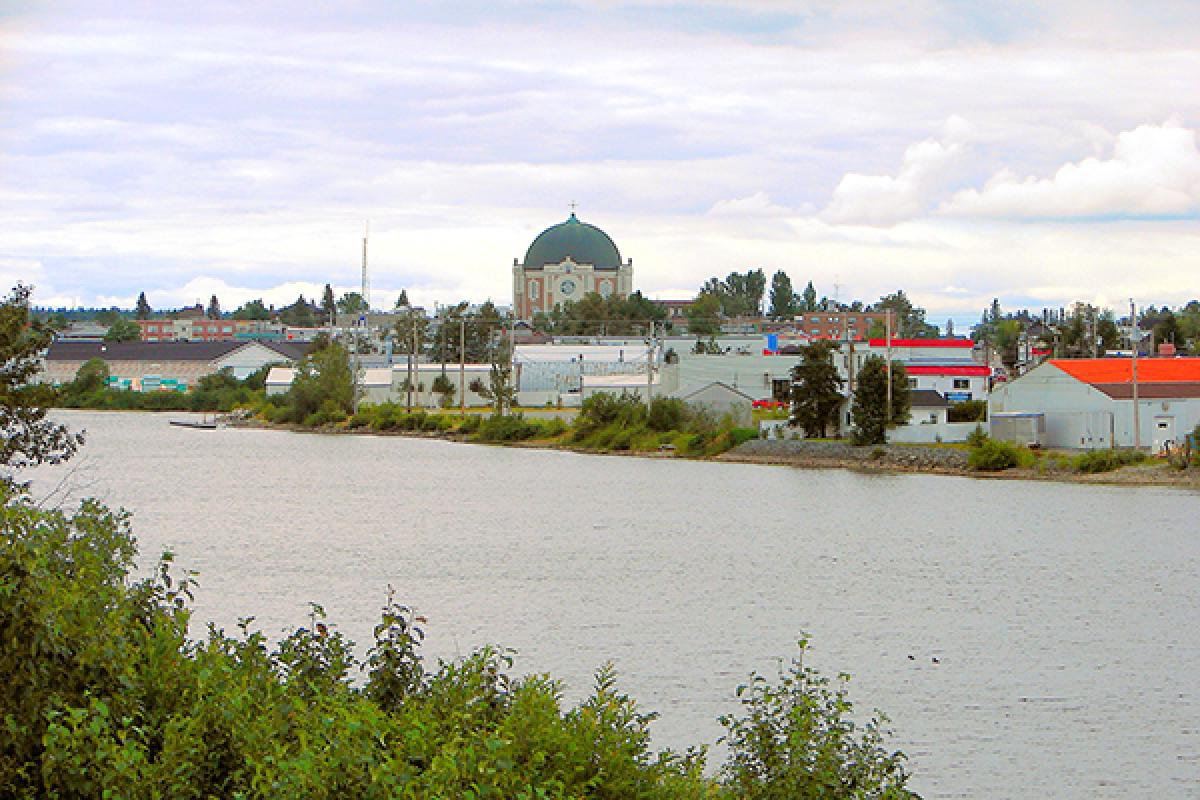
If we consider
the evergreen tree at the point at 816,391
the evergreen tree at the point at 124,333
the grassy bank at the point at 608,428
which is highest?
the evergreen tree at the point at 124,333

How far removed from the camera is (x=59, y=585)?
18.6 feet

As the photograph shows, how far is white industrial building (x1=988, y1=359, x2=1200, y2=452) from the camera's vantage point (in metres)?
30.7

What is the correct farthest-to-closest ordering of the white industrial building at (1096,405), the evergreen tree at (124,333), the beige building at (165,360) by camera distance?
the evergreen tree at (124,333)
the beige building at (165,360)
the white industrial building at (1096,405)

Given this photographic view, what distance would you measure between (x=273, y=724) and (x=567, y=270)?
88708 millimetres

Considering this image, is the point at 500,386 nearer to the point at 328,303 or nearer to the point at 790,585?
the point at 790,585

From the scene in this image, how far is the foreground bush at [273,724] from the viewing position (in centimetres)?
538

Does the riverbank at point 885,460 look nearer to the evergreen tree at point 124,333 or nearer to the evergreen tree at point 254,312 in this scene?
the evergreen tree at point 124,333

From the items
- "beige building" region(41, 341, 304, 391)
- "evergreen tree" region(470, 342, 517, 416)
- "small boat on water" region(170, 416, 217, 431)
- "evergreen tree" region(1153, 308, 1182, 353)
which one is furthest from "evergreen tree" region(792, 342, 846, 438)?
"beige building" region(41, 341, 304, 391)

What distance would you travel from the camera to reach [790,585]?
53.1 feet

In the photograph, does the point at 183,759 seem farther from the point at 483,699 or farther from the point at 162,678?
the point at 483,699

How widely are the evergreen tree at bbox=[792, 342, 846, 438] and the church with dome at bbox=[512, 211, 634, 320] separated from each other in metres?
58.3

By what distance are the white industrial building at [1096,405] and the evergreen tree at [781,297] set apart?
6989 cm

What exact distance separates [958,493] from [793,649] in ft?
49.9

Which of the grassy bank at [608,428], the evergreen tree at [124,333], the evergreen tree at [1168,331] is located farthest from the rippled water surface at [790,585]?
the evergreen tree at [124,333]
